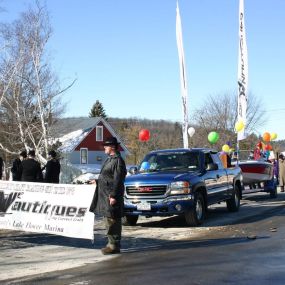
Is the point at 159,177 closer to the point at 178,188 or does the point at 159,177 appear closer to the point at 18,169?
the point at 178,188

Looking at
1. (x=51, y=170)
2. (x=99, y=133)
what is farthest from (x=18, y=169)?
(x=99, y=133)

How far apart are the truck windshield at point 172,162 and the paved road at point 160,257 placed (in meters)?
1.43

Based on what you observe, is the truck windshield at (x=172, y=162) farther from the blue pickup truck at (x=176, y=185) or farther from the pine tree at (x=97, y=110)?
the pine tree at (x=97, y=110)

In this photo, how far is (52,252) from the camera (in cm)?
920

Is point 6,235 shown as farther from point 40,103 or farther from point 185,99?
point 40,103

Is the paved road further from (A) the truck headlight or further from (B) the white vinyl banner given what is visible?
(A) the truck headlight

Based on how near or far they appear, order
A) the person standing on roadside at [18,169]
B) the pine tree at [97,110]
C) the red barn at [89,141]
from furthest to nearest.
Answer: the pine tree at [97,110], the red barn at [89,141], the person standing on roadside at [18,169]

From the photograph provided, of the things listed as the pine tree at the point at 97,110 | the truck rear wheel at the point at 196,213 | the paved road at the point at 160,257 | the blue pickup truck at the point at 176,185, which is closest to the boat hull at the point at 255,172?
the blue pickup truck at the point at 176,185

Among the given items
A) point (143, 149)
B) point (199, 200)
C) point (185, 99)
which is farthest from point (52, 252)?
point (143, 149)

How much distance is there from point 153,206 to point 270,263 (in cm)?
439

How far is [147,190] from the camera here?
11984mm

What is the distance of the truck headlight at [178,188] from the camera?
39.0 feet

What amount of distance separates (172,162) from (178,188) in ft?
5.13

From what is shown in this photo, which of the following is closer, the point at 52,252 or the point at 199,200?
the point at 52,252
